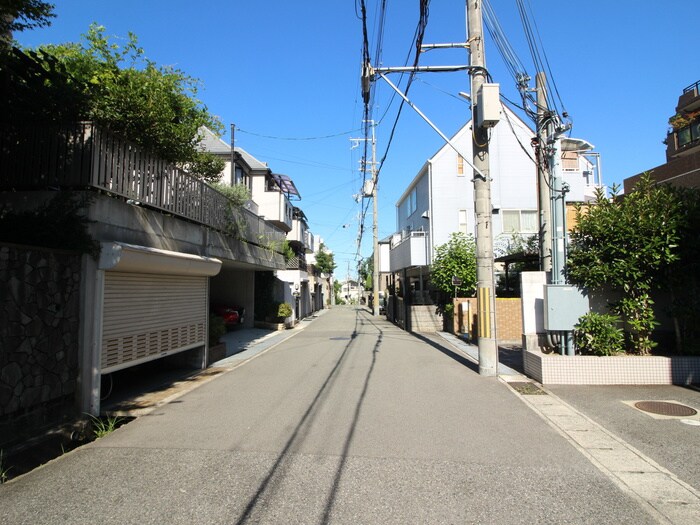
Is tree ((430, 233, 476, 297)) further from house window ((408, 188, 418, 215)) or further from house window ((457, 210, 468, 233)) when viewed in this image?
house window ((408, 188, 418, 215))

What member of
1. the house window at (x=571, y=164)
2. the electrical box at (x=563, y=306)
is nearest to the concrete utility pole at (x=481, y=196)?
the electrical box at (x=563, y=306)

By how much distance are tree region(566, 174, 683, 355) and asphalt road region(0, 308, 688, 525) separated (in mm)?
3143

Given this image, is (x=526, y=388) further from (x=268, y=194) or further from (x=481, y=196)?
(x=268, y=194)

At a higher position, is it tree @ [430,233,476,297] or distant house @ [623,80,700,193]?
distant house @ [623,80,700,193]

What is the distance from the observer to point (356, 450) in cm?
518

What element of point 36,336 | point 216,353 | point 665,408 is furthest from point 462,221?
point 36,336

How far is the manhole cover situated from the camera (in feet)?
21.7

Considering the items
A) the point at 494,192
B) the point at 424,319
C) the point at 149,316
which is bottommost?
the point at 424,319

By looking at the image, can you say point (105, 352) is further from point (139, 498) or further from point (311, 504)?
point (311, 504)

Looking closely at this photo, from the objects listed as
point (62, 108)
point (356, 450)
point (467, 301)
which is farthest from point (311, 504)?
point (467, 301)

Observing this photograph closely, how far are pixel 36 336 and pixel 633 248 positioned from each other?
32.3 feet

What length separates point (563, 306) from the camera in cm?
920

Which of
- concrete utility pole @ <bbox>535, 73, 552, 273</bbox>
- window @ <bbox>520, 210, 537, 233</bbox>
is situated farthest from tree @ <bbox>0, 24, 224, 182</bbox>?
window @ <bbox>520, 210, 537, 233</bbox>

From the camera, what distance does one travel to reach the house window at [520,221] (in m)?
22.8
